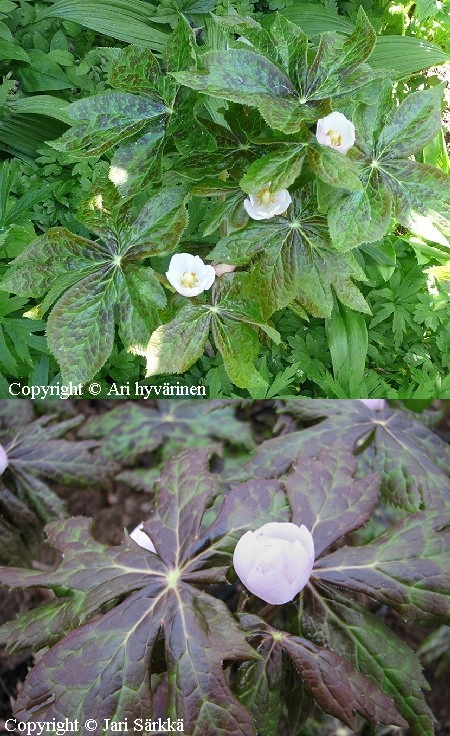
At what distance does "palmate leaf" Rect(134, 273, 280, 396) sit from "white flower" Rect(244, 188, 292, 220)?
0.39ft

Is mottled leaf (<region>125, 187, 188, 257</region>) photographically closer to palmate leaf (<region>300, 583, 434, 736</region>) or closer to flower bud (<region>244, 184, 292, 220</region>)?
flower bud (<region>244, 184, 292, 220</region>)

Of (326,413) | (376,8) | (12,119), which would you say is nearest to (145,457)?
(326,413)

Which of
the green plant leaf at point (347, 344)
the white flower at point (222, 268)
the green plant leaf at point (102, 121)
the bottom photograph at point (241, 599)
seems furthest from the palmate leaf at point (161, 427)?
the green plant leaf at point (347, 344)

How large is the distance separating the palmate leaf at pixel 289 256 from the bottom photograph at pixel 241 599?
304 millimetres

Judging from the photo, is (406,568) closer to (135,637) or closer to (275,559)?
(275,559)

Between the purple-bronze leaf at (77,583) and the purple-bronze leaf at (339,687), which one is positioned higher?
the purple-bronze leaf at (339,687)

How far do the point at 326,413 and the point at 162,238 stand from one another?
0.41 m

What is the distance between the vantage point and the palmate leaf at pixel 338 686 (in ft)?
1.90

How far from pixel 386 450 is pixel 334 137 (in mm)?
481

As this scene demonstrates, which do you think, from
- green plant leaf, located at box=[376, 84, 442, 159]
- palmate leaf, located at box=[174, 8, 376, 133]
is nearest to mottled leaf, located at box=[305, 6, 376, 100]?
palmate leaf, located at box=[174, 8, 376, 133]

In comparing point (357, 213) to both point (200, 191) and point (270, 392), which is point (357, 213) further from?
point (270, 392)

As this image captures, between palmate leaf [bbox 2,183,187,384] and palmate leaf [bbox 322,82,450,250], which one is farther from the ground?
palmate leaf [bbox 322,82,450,250]

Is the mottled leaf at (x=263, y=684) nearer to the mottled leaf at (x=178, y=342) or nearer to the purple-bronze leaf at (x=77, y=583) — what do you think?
the purple-bronze leaf at (x=77, y=583)

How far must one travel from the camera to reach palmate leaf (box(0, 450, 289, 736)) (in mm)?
571
